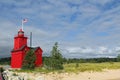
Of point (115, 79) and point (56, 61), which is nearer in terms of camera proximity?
point (115, 79)

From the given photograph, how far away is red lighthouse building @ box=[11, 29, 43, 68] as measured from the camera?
5816cm

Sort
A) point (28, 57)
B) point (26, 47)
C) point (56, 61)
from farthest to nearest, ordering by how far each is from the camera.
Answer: point (26, 47) → point (28, 57) → point (56, 61)

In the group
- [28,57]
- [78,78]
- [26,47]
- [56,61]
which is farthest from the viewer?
[26,47]

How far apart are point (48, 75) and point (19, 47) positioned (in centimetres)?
2715

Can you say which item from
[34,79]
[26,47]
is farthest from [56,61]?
[26,47]

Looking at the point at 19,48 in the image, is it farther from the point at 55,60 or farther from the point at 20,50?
the point at 55,60

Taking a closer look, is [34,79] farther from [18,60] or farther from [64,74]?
[18,60]

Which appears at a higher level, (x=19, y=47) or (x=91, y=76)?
(x=19, y=47)

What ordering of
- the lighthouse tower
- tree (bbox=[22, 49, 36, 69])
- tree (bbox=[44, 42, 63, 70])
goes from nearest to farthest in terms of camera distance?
1. tree (bbox=[44, 42, 63, 70])
2. tree (bbox=[22, 49, 36, 69])
3. the lighthouse tower

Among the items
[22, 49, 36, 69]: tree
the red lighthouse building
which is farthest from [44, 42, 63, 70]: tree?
the red lighthouse building

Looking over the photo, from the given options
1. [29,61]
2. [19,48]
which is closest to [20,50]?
[19,48]

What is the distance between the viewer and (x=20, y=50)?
5822 centimetres

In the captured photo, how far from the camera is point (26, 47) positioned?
5841 centimetres

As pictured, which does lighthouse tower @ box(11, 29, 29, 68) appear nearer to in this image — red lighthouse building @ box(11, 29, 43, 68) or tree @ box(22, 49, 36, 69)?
red lighthouse building @ box(11, 29, 43, 68)
